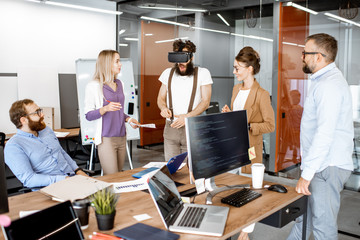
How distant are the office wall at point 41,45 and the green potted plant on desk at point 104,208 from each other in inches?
191

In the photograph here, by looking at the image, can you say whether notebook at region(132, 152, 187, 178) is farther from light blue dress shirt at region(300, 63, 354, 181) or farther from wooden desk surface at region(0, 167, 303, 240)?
light blue dress shirt at region(300, 63, 354, 181)

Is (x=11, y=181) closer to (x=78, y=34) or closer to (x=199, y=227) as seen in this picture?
(x=78, y=34)

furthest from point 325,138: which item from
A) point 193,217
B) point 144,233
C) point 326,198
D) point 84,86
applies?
point 84,86

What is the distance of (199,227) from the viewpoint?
1767 mm

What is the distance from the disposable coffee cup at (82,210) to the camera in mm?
1713

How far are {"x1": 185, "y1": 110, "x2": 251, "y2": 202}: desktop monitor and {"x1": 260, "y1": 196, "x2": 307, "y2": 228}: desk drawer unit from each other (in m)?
0.40

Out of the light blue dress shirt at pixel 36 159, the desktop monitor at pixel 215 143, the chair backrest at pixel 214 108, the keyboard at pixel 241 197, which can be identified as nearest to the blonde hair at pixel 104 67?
the light blue dress shirt at pixel 36 159

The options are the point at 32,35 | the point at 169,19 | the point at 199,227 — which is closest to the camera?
the point at 199,227

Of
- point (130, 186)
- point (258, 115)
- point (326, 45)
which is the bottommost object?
point (130, 186)

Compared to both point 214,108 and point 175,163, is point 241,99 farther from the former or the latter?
point 214,108

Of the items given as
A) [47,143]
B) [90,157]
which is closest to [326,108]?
[47,143]

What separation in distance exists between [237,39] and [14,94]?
3794 mm

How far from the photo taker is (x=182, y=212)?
1.95 meters

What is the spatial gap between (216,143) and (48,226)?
3.79 ft
